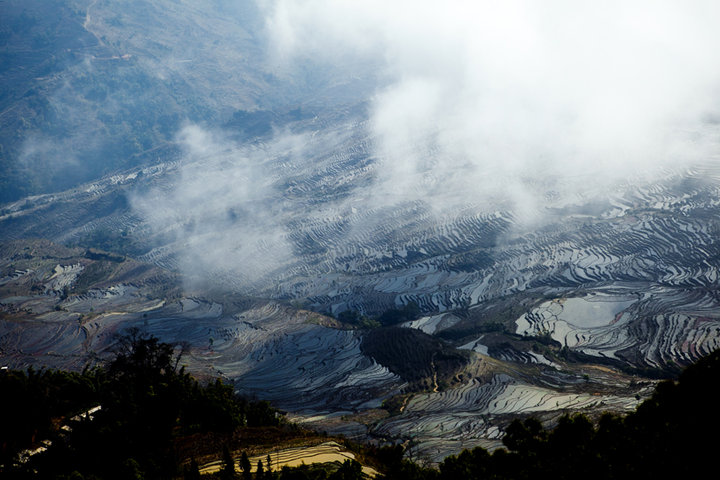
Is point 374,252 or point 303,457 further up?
point 374,252

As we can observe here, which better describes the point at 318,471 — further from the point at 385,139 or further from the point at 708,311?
the point at 385,139

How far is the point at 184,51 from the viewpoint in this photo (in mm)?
188875

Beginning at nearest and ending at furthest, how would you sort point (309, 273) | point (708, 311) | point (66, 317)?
point (708, 311) → point (66, 317) → point (309, 273)

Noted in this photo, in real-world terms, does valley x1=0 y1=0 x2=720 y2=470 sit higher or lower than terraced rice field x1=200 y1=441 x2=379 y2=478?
higher

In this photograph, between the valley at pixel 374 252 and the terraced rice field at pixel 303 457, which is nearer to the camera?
the terraced rice field at pixel 303 457

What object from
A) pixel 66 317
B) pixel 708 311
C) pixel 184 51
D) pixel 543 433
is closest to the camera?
pixel 543 433

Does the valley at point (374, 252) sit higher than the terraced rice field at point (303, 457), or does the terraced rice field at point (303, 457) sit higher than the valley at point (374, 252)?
the valley at point (374, 252)

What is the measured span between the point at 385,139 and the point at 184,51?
109 metres

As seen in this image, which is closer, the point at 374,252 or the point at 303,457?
the point at 303,457

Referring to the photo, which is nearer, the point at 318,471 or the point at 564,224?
the point at 318,471

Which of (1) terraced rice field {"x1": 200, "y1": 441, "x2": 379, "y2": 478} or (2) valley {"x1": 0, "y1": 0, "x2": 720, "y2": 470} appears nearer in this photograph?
(1) terraced rice field {"x1": 200, "y1": 441, "x2": 379, "y2": 478}

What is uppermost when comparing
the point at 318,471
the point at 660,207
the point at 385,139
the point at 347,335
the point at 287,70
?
the point at 287,70

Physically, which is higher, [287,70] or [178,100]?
[287,70]

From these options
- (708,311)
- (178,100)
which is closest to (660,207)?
(708,311)
